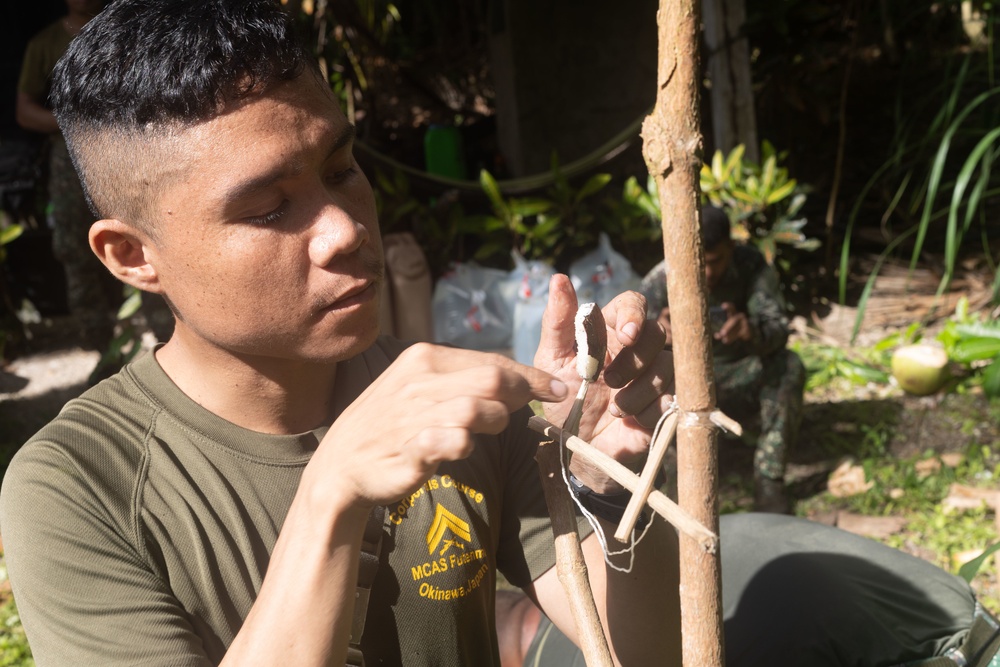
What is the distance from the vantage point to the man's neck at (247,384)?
1445mm

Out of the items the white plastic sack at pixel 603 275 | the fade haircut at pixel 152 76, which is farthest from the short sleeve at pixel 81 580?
the white plastic sack at pixel 603 275

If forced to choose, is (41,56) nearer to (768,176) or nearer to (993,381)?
(768,176)

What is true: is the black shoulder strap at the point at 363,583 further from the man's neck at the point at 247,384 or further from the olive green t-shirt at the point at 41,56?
the olive green t-shirt at the point at 41,56

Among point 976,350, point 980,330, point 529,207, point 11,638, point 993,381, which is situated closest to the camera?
point 11,638

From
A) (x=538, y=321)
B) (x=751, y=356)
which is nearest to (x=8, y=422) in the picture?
(x=538, y=321)

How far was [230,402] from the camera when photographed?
4.78 ft

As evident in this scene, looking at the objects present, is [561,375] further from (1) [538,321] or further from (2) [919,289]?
(2) [919,289]

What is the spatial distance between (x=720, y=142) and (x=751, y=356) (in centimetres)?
144

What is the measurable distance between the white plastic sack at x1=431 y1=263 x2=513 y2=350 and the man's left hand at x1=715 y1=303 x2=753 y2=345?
145 cm

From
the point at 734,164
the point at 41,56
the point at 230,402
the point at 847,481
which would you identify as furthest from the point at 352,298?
the point at 41,56

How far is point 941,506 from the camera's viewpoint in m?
3.84

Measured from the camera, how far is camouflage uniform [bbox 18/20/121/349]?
4977 millimetres

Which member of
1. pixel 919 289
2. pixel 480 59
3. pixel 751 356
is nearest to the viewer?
pixel 751 356

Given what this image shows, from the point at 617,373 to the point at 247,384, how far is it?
1.95 feet
